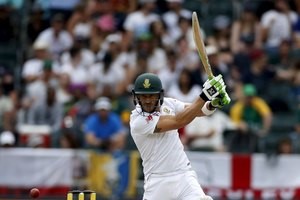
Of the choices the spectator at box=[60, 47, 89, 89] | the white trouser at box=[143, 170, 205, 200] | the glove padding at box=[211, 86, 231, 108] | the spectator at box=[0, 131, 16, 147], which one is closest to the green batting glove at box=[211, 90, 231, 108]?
the glove padding at box=[211, 86, 231, 108]

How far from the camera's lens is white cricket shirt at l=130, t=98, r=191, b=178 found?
29.1ft

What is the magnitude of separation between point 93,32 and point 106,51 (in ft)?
2.44

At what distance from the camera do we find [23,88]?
15898mm

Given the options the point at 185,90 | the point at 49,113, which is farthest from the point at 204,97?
the point at 49,113

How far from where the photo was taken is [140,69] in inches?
603

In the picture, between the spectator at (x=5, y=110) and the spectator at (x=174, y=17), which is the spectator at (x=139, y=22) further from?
the spectator at (x=5, y=110)

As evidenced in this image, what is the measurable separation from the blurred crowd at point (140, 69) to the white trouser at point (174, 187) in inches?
204

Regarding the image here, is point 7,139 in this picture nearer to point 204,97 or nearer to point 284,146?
point 284,146

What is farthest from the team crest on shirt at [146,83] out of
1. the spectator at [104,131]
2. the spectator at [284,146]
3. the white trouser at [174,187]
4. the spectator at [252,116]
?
the spectator at [284,146]

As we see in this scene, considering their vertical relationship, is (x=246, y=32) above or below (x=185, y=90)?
above

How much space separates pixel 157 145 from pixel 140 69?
21.1 feet

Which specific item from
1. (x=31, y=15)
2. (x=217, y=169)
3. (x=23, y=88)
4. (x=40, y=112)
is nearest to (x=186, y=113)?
(x=217, y=169)

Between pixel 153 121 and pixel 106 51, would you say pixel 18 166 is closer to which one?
pixel 106 51

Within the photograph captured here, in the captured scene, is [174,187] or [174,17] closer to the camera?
[174,187]
